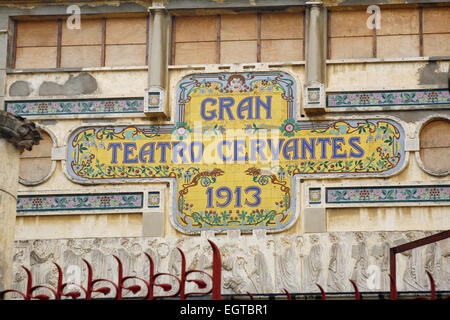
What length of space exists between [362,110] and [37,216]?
6077 millimetres

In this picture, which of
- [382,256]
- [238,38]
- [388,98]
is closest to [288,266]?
[382,256]

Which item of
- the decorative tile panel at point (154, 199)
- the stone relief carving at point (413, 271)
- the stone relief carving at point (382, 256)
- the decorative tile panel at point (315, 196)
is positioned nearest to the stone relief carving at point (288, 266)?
the decorative tile panel at point (315, 196)

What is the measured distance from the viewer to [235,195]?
22.2m

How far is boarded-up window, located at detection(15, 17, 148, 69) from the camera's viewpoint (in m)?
23.6

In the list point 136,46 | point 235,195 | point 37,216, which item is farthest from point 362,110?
point 37,216

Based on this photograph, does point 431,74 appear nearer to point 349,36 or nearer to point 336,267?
point 349,36

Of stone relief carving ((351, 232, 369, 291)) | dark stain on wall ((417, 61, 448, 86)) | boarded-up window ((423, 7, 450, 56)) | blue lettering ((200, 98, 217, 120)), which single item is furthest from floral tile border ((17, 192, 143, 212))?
boarded-up window ((423, 7, 450, 56))

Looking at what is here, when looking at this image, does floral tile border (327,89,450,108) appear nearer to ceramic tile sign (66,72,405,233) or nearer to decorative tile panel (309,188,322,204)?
ceramic tile sign (66,72,405,233)

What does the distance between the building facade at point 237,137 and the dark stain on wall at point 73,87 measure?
0.03 metres

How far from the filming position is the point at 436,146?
22266mm
